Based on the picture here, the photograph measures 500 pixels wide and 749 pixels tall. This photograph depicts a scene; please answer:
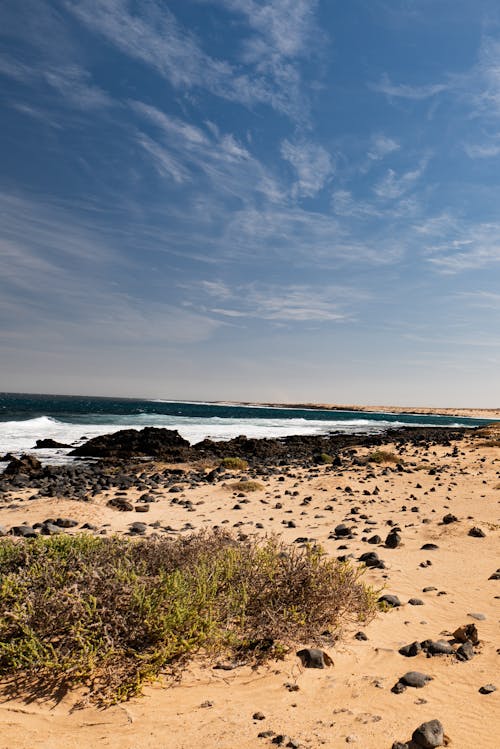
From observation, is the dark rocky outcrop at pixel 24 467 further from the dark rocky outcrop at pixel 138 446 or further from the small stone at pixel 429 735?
the small stone at pixel 429 735

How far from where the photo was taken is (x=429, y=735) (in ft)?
11.4

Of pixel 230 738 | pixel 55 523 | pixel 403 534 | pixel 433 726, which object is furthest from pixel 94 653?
pixel 403 534

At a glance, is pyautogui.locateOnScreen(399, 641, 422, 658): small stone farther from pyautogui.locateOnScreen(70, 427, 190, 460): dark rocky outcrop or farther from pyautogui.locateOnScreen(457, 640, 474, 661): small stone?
pyautogui.locateOnScreen(70, 427, 190, 460): dark rocky outcrop

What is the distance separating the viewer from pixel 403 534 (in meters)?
10.4

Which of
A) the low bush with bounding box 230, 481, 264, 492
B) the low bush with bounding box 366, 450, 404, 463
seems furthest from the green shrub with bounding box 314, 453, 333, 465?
the low bush with bounding box 230, 481, 264, 492

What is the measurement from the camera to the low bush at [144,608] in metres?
4.20

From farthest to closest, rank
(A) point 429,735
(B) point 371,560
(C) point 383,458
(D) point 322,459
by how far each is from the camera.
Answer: (D) point 322,459 < (C) point 383,458 < (B) point 371,560 < (A) point 429,735

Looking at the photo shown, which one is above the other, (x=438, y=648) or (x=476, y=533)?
(x=438, y=648)

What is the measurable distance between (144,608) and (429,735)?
2.68 metres

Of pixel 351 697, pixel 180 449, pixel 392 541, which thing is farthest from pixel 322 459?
pixel 351 697

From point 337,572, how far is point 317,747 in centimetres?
243

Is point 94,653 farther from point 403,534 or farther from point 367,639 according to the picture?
point 403,534

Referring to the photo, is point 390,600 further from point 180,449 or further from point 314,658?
point 180,449

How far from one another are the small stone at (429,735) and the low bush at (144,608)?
5.39ft
